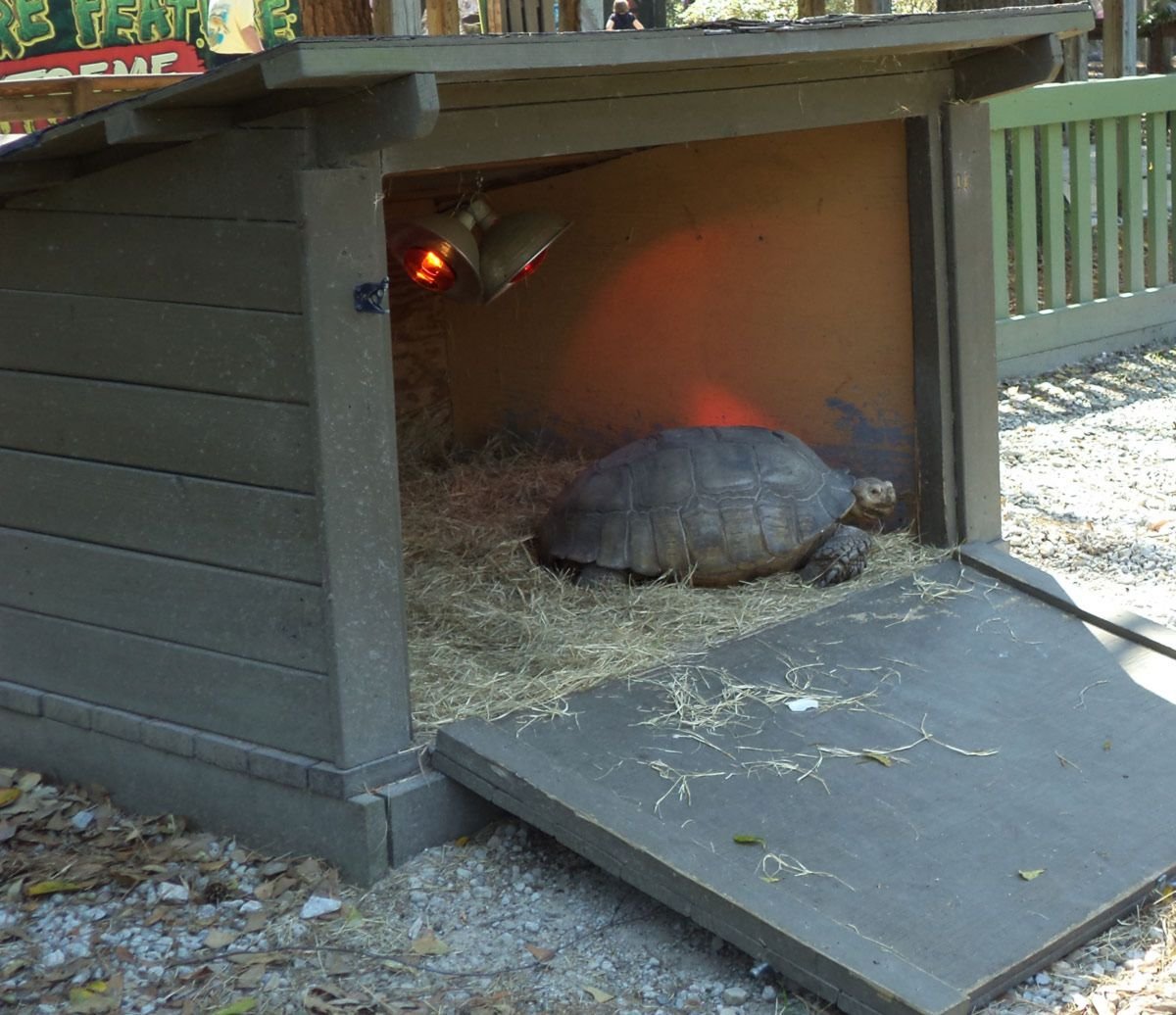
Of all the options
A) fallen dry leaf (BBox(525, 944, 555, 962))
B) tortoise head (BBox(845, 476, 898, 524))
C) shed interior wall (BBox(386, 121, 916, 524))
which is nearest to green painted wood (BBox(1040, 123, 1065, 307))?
shed interior wall (BBox(386, 121, 916, 524))

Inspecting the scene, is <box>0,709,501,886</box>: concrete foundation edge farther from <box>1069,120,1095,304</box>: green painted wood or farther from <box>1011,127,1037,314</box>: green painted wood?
<box>1069,120,1095,304</box>: green painted wood

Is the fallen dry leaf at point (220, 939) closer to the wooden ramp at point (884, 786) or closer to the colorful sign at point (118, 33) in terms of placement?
the wooden ramp at point (884, 786)

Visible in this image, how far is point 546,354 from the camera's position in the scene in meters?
7.49

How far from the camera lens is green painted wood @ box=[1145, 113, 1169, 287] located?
36.4 feet

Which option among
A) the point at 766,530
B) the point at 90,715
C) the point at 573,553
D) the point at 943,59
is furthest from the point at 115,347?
the point at 943,59

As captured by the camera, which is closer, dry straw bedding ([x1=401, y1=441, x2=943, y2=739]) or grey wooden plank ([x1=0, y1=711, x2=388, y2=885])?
grey wooden plank ([x1=0, y1=711, x2=388, y2=885])

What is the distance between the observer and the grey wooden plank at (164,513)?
4212 mm

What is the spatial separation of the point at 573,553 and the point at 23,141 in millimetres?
2544

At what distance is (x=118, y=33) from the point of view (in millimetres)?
8789

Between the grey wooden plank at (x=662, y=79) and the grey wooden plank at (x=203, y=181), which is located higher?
the grey wooden plank at (x=662, y=79)

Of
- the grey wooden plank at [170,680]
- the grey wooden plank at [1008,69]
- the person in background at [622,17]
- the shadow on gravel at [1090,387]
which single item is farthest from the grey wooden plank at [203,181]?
the person in background at [622,17]

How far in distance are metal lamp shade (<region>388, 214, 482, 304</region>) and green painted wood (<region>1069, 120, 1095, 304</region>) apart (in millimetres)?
6217

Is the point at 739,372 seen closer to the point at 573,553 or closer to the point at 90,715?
the point at 573,553

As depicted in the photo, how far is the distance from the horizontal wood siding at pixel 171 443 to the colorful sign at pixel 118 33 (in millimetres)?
4081
